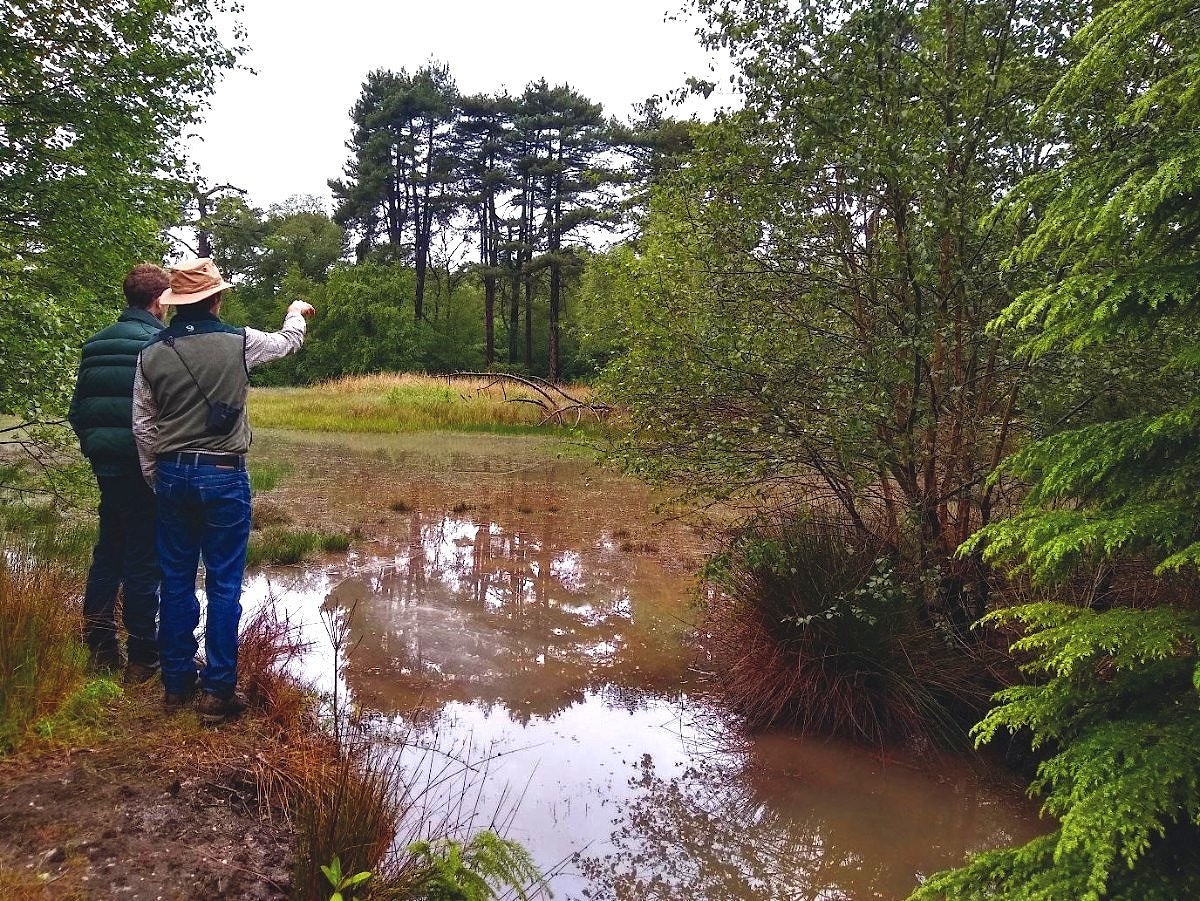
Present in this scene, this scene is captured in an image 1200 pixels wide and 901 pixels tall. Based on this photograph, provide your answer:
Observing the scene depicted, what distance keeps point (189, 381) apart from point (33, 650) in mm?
1396

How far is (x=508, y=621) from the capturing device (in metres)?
6.12

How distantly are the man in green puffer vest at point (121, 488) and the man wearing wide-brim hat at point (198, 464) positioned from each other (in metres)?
0.27

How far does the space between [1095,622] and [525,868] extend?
83.4 inches

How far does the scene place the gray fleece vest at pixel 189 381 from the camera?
131 inches

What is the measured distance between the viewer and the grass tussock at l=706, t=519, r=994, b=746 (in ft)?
14.5

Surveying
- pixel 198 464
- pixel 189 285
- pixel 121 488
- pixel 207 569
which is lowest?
pixel 207 569

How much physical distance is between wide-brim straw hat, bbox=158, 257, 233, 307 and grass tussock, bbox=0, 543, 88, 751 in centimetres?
160

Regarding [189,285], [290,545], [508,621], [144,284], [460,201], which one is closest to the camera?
[189,285]

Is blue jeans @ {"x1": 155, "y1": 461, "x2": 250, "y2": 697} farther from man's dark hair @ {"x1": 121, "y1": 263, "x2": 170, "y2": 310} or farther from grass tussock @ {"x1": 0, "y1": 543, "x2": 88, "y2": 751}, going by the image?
man's dark hair @ {"x1": 121, "y1": 263, "x2": 170, "y2": 310}

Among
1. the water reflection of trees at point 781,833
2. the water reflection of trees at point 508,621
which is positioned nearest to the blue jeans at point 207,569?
the water reflection of trees at point 508,621

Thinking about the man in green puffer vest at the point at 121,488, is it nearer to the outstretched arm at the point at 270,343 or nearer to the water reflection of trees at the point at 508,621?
the outstretched arm at the point at 270,343

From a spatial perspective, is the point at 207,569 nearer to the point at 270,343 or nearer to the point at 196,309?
the point at 270,343

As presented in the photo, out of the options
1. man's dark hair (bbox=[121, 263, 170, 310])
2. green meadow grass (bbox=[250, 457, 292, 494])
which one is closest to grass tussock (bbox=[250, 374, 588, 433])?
green meadow grass (bbox=[250, 457, 292, 494])

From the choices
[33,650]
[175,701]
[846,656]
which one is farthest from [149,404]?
[846,656]
